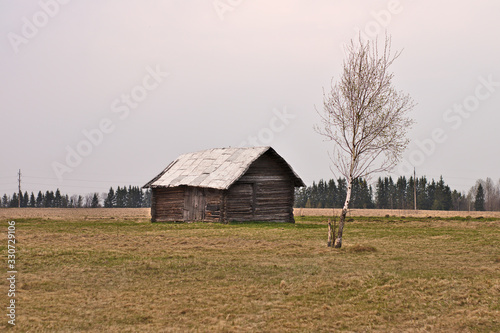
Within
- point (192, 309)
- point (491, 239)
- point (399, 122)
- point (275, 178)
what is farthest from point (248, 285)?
point (275, 178)

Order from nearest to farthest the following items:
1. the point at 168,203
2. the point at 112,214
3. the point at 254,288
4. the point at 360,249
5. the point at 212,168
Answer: the point at 254,288 → the point at 360,249 → the point at 212,168 → the point at 168,203 → the point at 112,214

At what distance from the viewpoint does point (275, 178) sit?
120ft

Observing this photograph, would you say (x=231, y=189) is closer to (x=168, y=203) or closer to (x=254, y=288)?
(x=168, y=203)

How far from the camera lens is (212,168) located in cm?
3722

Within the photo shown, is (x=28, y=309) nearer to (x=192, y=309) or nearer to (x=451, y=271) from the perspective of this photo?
(x=192, y=309)

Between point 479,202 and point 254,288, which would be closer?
point 254,288

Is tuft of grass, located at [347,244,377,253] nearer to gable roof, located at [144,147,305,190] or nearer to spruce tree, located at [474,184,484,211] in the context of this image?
gable roof, located at [144,147,305,190]

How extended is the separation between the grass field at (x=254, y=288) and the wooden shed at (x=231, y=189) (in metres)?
13.9

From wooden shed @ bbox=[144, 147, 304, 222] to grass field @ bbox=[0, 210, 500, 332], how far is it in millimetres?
13894

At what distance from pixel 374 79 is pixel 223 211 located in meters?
16.7

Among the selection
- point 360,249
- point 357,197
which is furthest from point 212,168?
point 357,197

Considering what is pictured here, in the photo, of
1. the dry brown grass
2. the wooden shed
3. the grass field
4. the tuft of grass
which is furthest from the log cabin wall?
the tuft of grass

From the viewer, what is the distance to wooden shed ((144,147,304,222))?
113ft

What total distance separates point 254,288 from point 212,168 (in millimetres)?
25736
